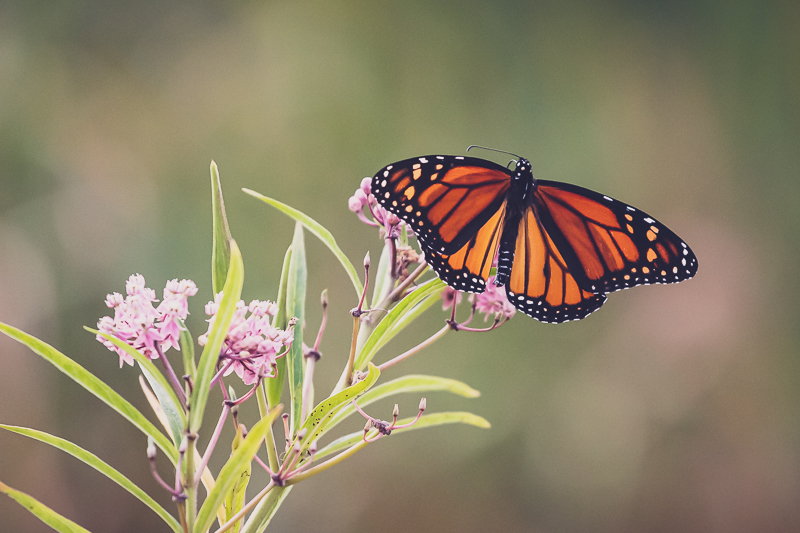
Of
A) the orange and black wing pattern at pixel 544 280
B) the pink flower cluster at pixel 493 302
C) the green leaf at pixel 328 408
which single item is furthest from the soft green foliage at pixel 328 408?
the orange and black wing pattern at pixel 544 280

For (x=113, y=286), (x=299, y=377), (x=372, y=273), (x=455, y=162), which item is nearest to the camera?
(x=299, y=377)

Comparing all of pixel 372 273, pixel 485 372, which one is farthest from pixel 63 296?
pixel 485 372

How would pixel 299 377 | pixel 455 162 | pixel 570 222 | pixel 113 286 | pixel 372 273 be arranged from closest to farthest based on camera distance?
pixel 299 377 < pixel 455 162 < pixel 570 222 < pixel 372 273 < pixel 113 286

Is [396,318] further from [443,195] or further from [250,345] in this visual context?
[443,195]

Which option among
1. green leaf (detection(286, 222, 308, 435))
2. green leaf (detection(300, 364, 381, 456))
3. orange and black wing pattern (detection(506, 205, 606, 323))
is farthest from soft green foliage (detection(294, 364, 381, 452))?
orange and black wing pattern (detection(506, 205, 606, 323))

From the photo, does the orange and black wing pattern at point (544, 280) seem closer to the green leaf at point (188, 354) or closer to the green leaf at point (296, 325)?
the green leaf at point (296, 325)

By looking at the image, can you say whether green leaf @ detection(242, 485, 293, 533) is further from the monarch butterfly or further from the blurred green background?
the blurred green background

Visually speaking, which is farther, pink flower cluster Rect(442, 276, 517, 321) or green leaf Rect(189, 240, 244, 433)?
pink flower cluster Rect(442, 276, 517, 321)

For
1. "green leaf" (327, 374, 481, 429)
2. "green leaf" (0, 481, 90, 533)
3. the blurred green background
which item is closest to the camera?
"green leaf" (0, 481, 90, 533)

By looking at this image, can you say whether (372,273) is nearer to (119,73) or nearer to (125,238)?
(125,238)
